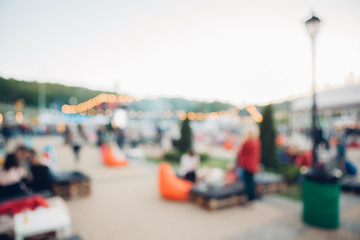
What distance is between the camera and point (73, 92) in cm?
4403

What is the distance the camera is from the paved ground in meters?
3.84

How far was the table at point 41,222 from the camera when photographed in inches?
112

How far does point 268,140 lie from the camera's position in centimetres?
892

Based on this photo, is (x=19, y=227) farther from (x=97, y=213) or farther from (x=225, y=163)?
(x=225, y=163)

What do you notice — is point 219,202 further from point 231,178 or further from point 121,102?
point 121,102

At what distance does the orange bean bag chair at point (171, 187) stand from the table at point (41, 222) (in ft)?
8.88

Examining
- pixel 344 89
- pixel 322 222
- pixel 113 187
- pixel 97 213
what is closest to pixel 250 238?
pixel 322 222

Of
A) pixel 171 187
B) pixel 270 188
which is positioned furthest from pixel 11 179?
pixel 270 188

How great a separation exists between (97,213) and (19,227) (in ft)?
6.79

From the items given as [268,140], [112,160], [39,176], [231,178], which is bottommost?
[112,160]

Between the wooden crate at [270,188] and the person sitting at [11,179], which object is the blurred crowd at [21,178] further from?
the wooden crate at [270,188]

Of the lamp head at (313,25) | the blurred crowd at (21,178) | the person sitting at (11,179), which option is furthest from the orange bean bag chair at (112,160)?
the lamp head at (313,25)

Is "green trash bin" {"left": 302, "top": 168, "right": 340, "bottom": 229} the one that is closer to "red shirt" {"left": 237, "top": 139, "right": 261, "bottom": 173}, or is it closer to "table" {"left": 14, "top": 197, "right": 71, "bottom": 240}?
"red shirt" {"left": 237, "top": 139, "right": 261, "bottom": 173}

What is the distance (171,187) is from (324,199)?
3.32 metres
